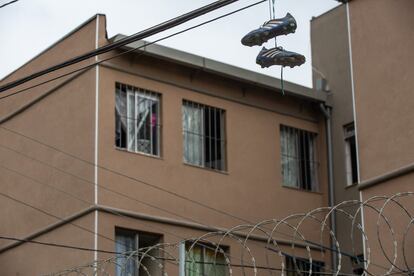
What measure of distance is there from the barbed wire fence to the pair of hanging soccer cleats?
7.88 ft

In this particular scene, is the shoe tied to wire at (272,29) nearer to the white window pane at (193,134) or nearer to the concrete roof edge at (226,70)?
the concrete roof edge at (226,70)

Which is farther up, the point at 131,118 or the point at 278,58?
the point at 131,118

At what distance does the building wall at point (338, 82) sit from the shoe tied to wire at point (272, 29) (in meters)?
14.0

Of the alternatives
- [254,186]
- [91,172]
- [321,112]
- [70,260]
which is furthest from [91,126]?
[321,112]

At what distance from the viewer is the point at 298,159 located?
28641 millimetres

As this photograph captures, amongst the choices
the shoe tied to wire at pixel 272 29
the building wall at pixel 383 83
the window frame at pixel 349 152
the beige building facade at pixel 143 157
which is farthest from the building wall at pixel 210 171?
the shoe tied to wire at pixel 272 29

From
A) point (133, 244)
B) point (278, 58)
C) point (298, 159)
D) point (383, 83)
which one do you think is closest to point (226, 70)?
point (298, 159)

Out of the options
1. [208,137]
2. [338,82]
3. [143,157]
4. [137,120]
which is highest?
[338,82]

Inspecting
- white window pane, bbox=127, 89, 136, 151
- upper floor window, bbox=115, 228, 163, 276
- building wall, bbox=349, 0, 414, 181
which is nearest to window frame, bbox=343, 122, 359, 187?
upper floor window, bbox=115, 228, 163, 276

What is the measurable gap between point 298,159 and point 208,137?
2997 mm

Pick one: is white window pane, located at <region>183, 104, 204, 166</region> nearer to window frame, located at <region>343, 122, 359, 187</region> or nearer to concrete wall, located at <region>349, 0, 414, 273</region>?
window frame, located at <region>343, 122, 359, 187</region>

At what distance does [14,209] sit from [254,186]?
5.75m

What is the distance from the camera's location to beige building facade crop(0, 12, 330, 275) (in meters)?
24.6

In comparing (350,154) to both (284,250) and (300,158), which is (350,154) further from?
(284,250)
